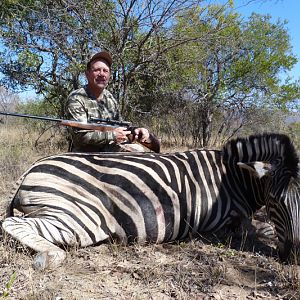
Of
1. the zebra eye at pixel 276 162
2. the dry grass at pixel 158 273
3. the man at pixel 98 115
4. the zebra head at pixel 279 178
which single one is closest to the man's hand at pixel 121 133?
the man at pixel 98 115

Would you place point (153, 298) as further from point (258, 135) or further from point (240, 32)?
point (240, 32)

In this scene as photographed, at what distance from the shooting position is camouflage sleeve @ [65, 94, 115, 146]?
11.7 ft

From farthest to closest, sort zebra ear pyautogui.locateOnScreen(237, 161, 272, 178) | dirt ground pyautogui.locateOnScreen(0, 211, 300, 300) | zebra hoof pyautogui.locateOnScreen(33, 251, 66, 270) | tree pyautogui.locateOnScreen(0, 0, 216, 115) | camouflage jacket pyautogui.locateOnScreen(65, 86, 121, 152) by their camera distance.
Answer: tree pyautogui.locateOnScreen(0, 0, 216, 115)
camouflage jacket pyautogui.locateOnScreen(65, 86, 121, 152)
zebra ear pyautogui.locateOnScreen(237, 161, 272, 178)
zebra hoof pyautogui.locateOnScreen(33, 251, 66, 270)
dirt ground pyautogui.locateOnScreen(0, 211, 300, 300)

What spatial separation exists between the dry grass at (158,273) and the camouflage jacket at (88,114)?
1266 mm

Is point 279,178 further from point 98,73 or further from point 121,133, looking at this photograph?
point 98,73

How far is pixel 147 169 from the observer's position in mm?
2867

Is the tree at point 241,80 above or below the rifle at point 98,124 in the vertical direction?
above

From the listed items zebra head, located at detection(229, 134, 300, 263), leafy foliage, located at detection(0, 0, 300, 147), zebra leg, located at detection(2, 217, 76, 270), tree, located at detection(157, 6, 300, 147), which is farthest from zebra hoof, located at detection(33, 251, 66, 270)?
tree, located at detection(157, 6, 300, 147)

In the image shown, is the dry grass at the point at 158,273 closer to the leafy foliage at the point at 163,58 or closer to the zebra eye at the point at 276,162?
the zebra eye at the point at 276,162

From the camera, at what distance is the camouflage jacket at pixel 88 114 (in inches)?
142

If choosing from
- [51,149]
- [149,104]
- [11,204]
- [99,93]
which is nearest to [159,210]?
[11,204]

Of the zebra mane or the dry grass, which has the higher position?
the zebra mane

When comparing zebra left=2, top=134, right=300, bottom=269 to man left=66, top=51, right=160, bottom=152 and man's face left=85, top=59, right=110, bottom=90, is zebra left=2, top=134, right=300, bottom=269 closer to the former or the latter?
man left=66, top=51, right=160, bottom=152

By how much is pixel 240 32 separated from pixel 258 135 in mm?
7272
